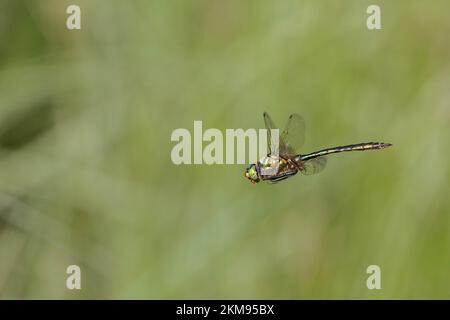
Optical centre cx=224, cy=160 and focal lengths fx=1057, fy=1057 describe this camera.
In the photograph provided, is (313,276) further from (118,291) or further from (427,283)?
(118,291)

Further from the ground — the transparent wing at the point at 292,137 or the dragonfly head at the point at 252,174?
the transparent wing at the point at 292,137

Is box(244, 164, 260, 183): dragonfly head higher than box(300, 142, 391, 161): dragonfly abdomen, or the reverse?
box(300, 142, 391, 161): dragonfly abdomen
